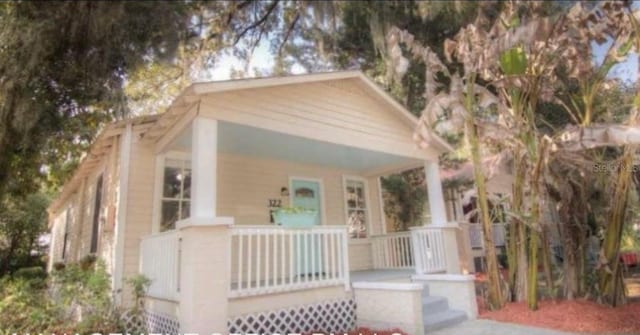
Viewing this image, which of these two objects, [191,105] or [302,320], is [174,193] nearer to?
[191,105]

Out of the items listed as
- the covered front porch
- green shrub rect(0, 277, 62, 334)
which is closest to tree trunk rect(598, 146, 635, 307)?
the covered front porch

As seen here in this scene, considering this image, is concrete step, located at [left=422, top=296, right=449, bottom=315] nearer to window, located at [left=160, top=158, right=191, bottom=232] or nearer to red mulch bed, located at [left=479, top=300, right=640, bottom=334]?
red mulch bed, located at [left=479, top=300, right=640, bottom=334]

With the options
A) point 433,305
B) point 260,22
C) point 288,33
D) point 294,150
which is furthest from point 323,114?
point 288,33

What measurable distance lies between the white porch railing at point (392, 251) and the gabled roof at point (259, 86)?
2420 mm

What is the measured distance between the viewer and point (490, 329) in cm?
558

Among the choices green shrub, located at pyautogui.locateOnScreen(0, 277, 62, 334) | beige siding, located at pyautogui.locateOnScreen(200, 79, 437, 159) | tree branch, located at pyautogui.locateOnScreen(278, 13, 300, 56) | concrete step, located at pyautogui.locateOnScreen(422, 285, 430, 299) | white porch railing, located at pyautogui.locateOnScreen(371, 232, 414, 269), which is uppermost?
tree branch, located at pyautogui.locateOnScreen(278, 13, 300, 56)

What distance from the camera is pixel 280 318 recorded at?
5.31 meters

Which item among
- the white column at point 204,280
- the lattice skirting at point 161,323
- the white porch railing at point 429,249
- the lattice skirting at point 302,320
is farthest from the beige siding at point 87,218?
the white porch railing at point 429,249

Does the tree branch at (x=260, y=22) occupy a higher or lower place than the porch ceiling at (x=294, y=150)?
higher

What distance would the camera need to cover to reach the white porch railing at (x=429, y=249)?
7.77m

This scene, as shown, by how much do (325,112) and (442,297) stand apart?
12.7 ft

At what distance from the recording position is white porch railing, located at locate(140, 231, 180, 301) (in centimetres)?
514

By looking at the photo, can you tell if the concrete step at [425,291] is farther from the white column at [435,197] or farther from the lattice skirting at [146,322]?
the lattice skirting at [146,322]

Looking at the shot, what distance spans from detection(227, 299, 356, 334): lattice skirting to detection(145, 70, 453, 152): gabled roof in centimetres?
302
